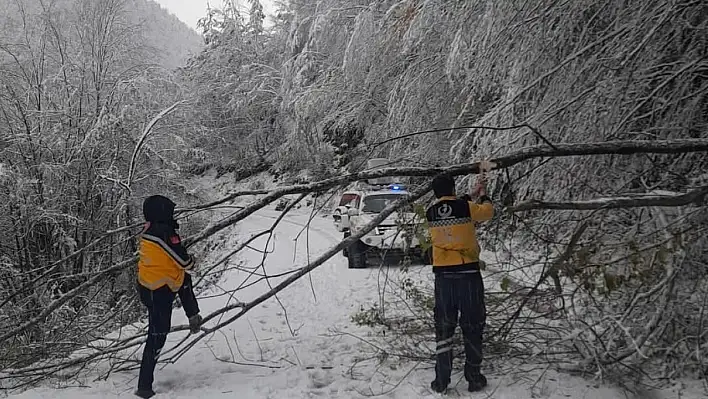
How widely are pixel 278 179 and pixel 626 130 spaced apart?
26778mm

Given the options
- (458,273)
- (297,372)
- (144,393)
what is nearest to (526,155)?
(458,273)

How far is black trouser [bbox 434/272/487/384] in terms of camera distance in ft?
14.2

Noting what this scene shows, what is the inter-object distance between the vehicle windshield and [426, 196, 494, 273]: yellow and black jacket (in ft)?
24.6

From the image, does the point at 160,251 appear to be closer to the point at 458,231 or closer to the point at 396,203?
the point at 396,203

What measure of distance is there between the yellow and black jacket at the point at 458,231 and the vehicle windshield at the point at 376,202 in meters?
7.49

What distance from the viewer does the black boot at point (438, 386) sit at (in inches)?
173

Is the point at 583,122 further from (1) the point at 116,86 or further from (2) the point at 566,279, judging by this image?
(1) the point at 116,86

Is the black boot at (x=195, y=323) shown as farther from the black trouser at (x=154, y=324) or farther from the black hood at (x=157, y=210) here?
→ the black hood at (x=157, y=210)

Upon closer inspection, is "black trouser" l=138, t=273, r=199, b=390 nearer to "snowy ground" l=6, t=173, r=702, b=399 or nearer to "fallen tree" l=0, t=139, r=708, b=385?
"snowy ground" l=6, t=173, r=702, b=399

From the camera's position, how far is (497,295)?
5230mm

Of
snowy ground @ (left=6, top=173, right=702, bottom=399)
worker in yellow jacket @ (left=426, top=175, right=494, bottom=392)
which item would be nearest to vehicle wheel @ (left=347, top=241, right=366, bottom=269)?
snowy ground @ (left=6, top=173, right=702, bottom=399)

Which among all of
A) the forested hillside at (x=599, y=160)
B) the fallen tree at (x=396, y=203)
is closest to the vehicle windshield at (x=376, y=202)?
the forested hillside at (x=599, y=160)

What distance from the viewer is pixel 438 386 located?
14.5 ft

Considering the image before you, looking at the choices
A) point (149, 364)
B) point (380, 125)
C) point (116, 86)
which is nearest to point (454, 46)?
point (149, 364)
